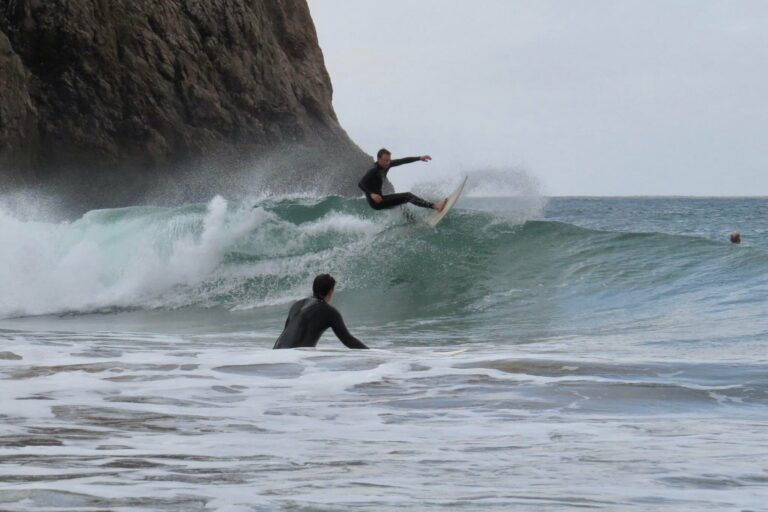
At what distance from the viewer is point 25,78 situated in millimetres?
33625

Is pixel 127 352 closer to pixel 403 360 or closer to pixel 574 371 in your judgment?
pixel 403 360

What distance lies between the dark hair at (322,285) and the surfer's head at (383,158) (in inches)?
254

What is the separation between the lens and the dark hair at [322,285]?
782 centimetres

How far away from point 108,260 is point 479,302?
667cm

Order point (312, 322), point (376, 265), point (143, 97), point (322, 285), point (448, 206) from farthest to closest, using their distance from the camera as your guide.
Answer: point (143, 97), point (448, 206), point (376, 265), point (312, 322), point (322, 285)

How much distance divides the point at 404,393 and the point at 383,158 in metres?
8.23

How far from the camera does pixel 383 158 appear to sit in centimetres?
1425

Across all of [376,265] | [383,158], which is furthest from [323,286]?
[376,265]

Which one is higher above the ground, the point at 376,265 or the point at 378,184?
the point at 378,184

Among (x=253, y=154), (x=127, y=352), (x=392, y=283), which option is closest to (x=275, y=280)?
(x=392, y=283)

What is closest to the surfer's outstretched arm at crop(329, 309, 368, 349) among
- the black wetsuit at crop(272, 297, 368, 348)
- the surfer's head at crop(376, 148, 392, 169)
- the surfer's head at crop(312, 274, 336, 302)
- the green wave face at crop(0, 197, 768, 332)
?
the black wetsuit at crop(272, 297, 368, 348)

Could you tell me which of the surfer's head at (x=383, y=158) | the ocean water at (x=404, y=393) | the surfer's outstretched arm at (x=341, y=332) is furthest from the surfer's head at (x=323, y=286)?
the surfer's head at (x=383, y=158)

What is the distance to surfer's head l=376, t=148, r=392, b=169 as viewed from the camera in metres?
14.2

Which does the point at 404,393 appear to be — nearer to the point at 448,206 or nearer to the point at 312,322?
the point at 312,322
